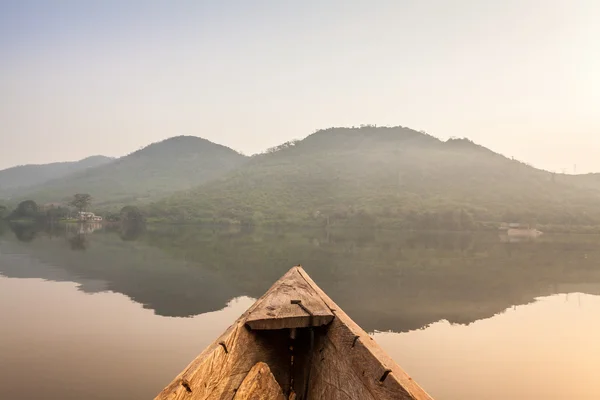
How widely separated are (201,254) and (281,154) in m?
141

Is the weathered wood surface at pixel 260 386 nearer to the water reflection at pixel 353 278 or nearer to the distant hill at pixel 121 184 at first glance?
the water reflection at pixel 353 278

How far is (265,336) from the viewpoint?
16.5ft

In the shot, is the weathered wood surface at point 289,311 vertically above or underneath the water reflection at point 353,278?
above

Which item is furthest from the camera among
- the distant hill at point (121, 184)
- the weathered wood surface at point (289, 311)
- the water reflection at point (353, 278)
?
the distant hill at point (121, 184)

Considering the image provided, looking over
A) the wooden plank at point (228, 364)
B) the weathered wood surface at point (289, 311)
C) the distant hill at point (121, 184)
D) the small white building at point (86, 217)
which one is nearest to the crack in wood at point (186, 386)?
the wooden plank at point (228, 364)

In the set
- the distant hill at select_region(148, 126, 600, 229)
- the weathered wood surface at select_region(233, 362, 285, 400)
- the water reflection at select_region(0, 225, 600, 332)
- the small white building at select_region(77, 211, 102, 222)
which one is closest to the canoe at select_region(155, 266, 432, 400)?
the weathered wood surface at select_region(233, 362, 285, 400)

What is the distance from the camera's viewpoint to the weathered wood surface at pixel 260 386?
4.19m

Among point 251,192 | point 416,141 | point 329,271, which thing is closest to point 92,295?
point 329,271

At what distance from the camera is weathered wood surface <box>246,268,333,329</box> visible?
4723 mm

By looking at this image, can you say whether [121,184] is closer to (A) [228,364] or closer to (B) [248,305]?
(B) [248,305]

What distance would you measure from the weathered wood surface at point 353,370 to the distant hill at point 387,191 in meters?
76.0

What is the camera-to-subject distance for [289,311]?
→ 16.2 feet

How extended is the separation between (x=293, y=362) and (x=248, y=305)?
8.99 meters

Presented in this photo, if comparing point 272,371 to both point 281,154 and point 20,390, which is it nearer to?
point 20,390
